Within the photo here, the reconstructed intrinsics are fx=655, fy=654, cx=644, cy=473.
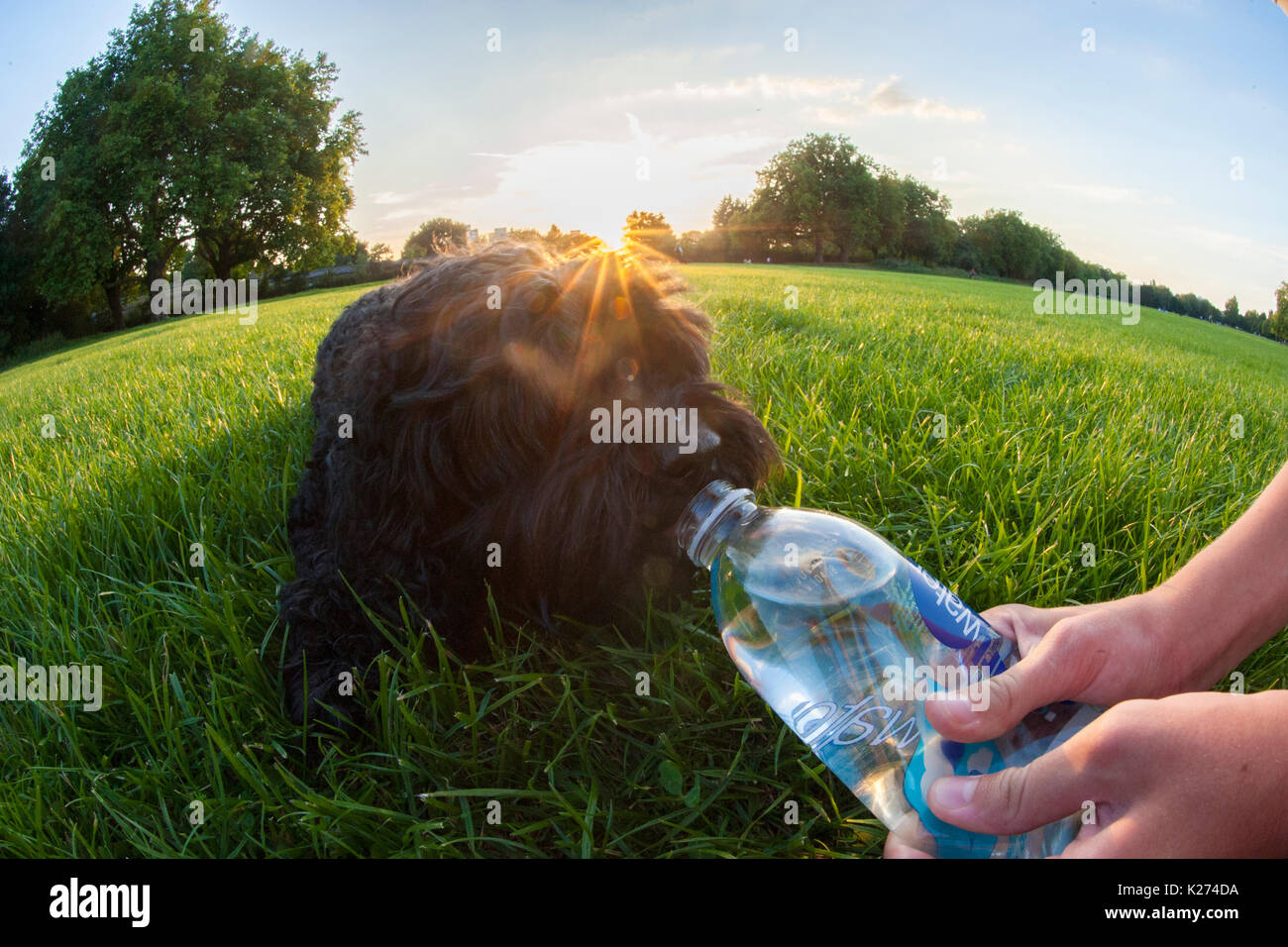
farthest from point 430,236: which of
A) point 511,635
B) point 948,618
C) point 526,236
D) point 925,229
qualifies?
point 925,229

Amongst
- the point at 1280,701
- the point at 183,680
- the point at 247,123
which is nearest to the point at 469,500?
the point at 183,680

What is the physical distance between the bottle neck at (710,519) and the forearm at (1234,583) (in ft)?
3.17

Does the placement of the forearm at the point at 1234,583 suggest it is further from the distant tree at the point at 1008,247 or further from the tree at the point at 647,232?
the distant tree at the point at 1008,247

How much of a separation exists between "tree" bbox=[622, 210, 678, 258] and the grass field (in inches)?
15.6

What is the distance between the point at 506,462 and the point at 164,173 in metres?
5.59

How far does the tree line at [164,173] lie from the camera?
469 centimetres

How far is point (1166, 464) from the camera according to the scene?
3.15 metres

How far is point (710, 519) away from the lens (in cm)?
178

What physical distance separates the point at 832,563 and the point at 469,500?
3.65ft

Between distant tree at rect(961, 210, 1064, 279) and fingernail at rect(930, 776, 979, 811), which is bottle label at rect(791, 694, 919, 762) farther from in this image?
distant tree at rect(961, 210, 1064, 279)

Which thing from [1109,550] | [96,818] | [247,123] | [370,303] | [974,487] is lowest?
[96,818]

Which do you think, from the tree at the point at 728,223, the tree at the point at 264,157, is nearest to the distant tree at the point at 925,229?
the tree at the point at 728,223

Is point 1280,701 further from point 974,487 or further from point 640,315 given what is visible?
point 974,487

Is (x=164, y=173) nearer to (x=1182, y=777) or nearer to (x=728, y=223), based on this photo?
(x=1182, y=777)
